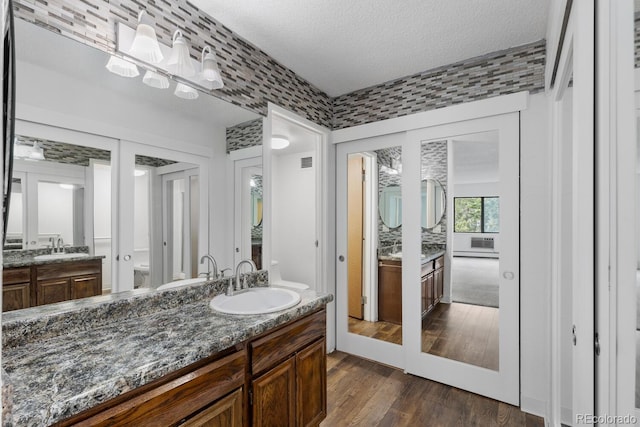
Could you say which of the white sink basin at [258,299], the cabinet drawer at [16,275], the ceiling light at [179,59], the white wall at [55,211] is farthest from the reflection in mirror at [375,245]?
the cabinet drawer at [16,275]

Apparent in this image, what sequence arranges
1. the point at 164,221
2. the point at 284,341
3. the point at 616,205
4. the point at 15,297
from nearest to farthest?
the point at 616,205, the point at 15,297, the point at 284,341, the point at 164,221

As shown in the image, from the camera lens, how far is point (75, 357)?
1.04 meters

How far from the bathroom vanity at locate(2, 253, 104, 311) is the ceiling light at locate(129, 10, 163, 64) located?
0.99m

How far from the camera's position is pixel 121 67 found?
1.45m

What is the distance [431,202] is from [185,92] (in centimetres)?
190

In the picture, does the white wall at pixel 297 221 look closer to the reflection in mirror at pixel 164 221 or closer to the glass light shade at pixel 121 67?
the reflection in mirror at pixel 164 221

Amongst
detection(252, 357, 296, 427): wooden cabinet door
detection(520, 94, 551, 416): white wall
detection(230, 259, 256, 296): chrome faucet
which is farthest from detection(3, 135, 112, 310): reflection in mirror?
detection(520, 94, 551, 416): white wall

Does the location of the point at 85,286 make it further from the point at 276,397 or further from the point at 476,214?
the point at 476,214

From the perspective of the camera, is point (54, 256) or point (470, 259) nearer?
point (54, 256)

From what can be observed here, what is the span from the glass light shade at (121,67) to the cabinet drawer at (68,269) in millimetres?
895

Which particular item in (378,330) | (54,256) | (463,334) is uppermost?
(54,256)

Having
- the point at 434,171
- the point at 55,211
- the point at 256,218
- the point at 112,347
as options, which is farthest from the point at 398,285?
the point at 55,211

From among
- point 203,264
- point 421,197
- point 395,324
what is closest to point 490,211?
point 421,197

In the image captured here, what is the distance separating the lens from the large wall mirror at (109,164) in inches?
48.2
